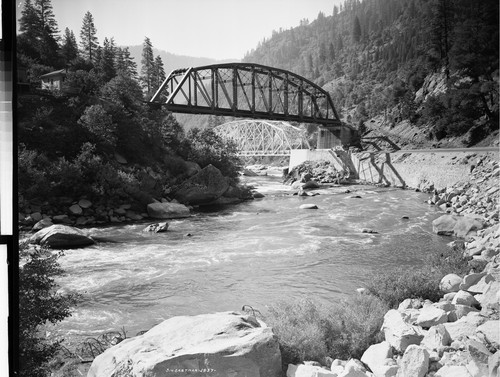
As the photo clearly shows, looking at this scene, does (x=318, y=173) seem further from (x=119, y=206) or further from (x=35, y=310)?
(x=35, y=310)

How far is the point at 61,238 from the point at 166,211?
5512 millimetres

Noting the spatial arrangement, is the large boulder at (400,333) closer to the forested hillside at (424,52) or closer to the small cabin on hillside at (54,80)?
the forested hillside at (424,52)

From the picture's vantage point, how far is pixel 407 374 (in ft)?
9.83

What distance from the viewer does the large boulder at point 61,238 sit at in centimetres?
900

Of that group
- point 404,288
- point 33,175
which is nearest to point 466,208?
point 404,288

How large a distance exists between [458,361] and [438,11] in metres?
11.9

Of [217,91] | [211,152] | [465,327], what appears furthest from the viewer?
[217,91]

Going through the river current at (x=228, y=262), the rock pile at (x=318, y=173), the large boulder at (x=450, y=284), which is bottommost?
the river current at (x=228, y=262)

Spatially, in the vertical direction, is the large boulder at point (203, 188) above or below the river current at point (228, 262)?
above

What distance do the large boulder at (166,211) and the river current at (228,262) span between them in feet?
2.97

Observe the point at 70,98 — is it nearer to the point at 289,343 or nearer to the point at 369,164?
the point at 289,343

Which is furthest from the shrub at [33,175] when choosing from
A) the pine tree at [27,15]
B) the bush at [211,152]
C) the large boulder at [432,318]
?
the large boulder at [432,318]

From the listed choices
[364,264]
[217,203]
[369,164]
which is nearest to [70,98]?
[217,203]

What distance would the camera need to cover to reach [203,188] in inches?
701
